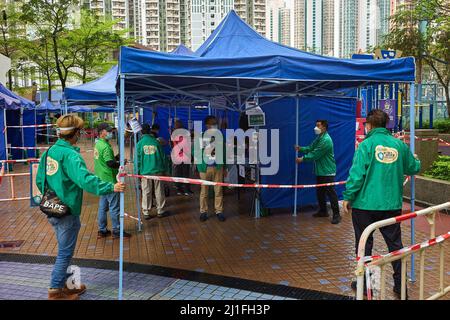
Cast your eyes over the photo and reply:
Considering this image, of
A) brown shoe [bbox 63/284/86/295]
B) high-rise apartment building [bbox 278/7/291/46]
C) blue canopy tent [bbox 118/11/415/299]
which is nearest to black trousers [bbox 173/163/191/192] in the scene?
blue canopy tent [bbox 118/11/415/299]

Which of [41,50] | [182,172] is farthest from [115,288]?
[41,50]

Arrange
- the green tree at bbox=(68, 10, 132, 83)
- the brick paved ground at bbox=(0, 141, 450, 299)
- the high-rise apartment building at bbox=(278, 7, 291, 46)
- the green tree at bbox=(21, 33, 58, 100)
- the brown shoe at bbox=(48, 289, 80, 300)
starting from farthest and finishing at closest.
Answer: the high-rise apartment building at bbox=(278, 7, 291, 46) → the green tree at bbox=(68, 10, 132, 83) → the green tree at bbox=(21, 33, 58, 100) → the brick paved ground at bbox=(0, 141, 450, 299) → the brown shoe at bbox=(48, 289, 80, 300)

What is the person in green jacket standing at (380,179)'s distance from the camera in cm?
417

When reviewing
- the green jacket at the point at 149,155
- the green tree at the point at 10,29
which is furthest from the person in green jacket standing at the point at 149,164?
the green tree at the point at 10,29

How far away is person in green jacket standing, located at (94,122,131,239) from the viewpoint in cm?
671

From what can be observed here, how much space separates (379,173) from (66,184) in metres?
3.13

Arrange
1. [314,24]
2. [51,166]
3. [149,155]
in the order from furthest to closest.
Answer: [314,24] → [149,155] → [51,166]

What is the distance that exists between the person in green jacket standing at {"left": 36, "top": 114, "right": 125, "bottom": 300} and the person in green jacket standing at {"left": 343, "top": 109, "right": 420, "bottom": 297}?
239 centimetres

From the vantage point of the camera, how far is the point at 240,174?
9.53 meters

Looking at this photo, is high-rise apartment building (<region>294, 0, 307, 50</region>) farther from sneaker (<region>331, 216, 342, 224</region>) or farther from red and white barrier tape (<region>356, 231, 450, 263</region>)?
red and white barrier tape (<region>356, 231, 450, 263</region>)

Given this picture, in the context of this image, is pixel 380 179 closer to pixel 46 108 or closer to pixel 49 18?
pixel 49 18

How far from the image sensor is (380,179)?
164 inches

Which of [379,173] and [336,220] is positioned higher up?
[379,173]
